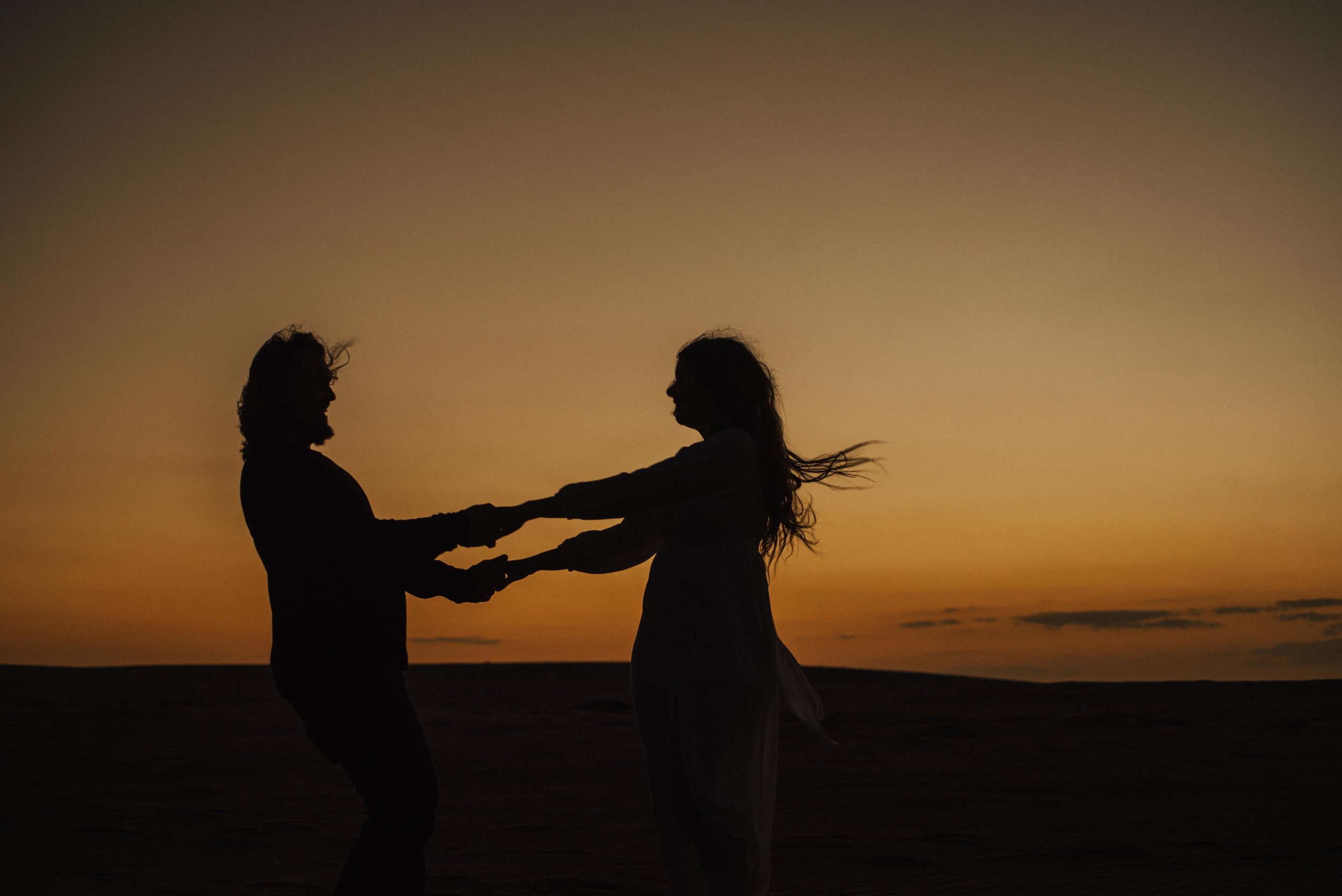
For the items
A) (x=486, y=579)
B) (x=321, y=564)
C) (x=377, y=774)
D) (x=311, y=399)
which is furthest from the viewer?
(x=486, y=579)

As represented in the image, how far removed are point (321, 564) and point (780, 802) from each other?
21.4ft

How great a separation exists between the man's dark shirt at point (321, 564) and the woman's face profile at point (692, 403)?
1.09 metres

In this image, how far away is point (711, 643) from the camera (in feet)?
12.2

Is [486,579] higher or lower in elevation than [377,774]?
higher

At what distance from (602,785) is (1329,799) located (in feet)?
18.9

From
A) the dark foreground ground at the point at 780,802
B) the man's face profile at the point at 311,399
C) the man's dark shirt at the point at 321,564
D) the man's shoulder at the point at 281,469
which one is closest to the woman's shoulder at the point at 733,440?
the man's dark shirt at the point at 321,564

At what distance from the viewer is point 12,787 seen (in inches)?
391

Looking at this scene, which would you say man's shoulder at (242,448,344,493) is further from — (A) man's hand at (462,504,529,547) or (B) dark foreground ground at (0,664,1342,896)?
(B) dark foreground ground at (0,664,1342,896)

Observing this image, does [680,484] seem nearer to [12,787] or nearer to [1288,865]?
[1288,865]

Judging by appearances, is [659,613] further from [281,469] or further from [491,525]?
[281,469]

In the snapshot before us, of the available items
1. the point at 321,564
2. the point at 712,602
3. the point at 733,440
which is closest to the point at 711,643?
Result: the point at 712,602

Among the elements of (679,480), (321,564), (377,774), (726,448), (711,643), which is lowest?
(377,774)

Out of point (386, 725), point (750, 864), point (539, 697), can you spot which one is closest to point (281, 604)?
point (386, 725)

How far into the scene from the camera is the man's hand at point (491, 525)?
4.49 metres
